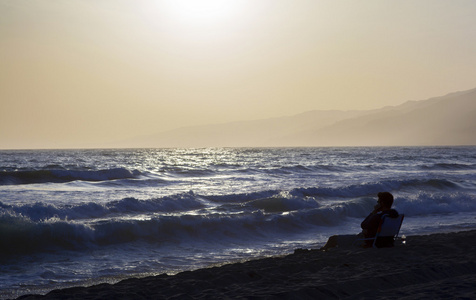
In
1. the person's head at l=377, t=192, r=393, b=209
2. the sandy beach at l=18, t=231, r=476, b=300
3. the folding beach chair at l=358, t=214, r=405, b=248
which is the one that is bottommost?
the sandy beach at l=18, t=231, r=476, b=300

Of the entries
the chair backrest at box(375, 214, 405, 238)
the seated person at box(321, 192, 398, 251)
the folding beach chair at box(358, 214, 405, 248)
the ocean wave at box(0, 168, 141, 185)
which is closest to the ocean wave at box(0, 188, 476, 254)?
the seated person at box(321, 192, 398, 251)

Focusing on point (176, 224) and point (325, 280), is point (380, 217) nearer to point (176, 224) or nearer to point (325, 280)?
point (325, 280)

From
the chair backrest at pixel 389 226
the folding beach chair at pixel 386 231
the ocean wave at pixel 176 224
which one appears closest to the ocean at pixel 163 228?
the ocean wave at pixel 176 224

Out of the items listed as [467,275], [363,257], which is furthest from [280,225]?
[467,275]

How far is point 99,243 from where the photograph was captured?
42.6 ft

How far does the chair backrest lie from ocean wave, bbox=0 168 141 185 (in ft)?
Answer: 91.6

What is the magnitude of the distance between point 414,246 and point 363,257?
68.5 inches

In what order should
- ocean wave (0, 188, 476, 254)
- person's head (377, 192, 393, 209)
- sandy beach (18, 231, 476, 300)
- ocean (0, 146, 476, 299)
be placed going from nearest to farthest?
sandy beach (18, 231, 476, 300), person's head (377, 192, 393, 209), ocean (0, 146, 476, 299), ocean wave (0, 188, 476, 254)

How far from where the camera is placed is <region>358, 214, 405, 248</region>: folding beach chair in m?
9.76

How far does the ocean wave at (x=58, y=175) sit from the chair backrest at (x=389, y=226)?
91.6 feet

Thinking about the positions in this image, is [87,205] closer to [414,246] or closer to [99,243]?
[99,243]

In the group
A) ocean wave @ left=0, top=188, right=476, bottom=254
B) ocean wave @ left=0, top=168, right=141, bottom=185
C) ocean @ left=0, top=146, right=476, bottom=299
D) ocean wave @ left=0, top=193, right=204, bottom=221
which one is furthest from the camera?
ocean wave @ left=0, top=168, right=141, bottom=185

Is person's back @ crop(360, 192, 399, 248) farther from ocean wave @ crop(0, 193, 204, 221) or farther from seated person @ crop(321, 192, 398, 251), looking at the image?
ocean wave @ crop(0, 193, 204, 221)

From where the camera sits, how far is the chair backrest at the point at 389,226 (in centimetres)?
972
